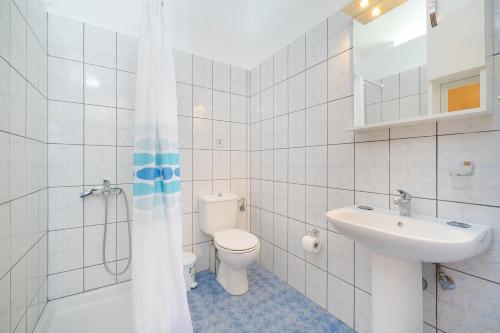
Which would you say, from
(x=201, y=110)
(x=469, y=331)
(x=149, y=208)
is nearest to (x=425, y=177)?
(x=469, y=331)

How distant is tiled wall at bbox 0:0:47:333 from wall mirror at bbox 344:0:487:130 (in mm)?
1737

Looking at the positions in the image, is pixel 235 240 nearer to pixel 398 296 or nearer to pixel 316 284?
pixel 316 284

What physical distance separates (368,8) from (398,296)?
1.55 metres

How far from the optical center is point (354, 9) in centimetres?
129

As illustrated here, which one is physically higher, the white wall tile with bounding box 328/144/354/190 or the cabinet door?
the cabinet door

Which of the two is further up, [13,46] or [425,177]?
[13,46]

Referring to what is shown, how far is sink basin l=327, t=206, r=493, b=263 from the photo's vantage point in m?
0.75

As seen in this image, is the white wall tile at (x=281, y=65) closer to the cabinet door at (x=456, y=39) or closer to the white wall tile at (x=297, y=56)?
the white wall tile at (x=297, y=56)

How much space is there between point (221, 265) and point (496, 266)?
5.64 ft

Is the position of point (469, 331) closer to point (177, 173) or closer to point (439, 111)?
point (439, 111)

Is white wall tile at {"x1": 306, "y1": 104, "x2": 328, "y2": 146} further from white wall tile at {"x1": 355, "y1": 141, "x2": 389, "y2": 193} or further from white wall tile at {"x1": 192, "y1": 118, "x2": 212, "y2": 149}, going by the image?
white wall tile at {"x1": 192, "y1": 118, "x2": 212, "y2": 149}

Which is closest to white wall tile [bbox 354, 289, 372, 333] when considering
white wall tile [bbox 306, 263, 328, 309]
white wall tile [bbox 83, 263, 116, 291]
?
white wall tile [bbox 306, 263, 328, 309]

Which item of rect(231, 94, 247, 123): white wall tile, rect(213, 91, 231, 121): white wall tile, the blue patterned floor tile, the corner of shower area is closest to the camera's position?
the corner of shower area

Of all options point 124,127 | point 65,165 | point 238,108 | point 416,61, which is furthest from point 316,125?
point 65,165
